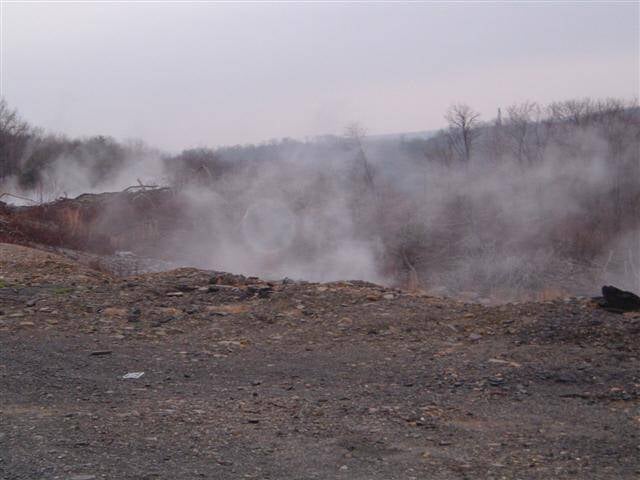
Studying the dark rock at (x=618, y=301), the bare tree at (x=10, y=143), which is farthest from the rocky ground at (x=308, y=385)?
the bare tree at (x=10, y=143)

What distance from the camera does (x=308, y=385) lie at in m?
4.56

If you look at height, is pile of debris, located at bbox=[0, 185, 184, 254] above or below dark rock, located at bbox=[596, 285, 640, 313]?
above

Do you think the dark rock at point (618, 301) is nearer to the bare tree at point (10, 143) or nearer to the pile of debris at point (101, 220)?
the pile of debris at point (101, 220)

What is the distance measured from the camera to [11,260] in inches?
353

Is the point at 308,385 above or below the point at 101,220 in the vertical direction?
below

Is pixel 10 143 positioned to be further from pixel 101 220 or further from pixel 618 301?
pixel 618 301

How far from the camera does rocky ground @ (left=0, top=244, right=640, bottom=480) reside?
335cm

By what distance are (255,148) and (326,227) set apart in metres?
10.3

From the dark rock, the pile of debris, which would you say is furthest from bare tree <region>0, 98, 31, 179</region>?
the dark rock

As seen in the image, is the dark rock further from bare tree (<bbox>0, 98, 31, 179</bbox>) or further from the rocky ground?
bare tree (<bbox>0, 98, 31, 179</bbox>)

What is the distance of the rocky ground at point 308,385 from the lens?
3348mm

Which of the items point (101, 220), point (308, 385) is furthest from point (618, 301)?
point (101, 220)

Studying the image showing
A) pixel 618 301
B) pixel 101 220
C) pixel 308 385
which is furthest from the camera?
pixel 101 220

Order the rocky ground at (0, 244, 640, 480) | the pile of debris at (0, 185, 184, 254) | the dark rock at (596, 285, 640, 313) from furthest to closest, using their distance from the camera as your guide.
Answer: the pile of debris at (0, 185, 184, 254)
the dark rock at (596, 285, 640, 313)
the rocky ground at (0, 244, 640, 480)
